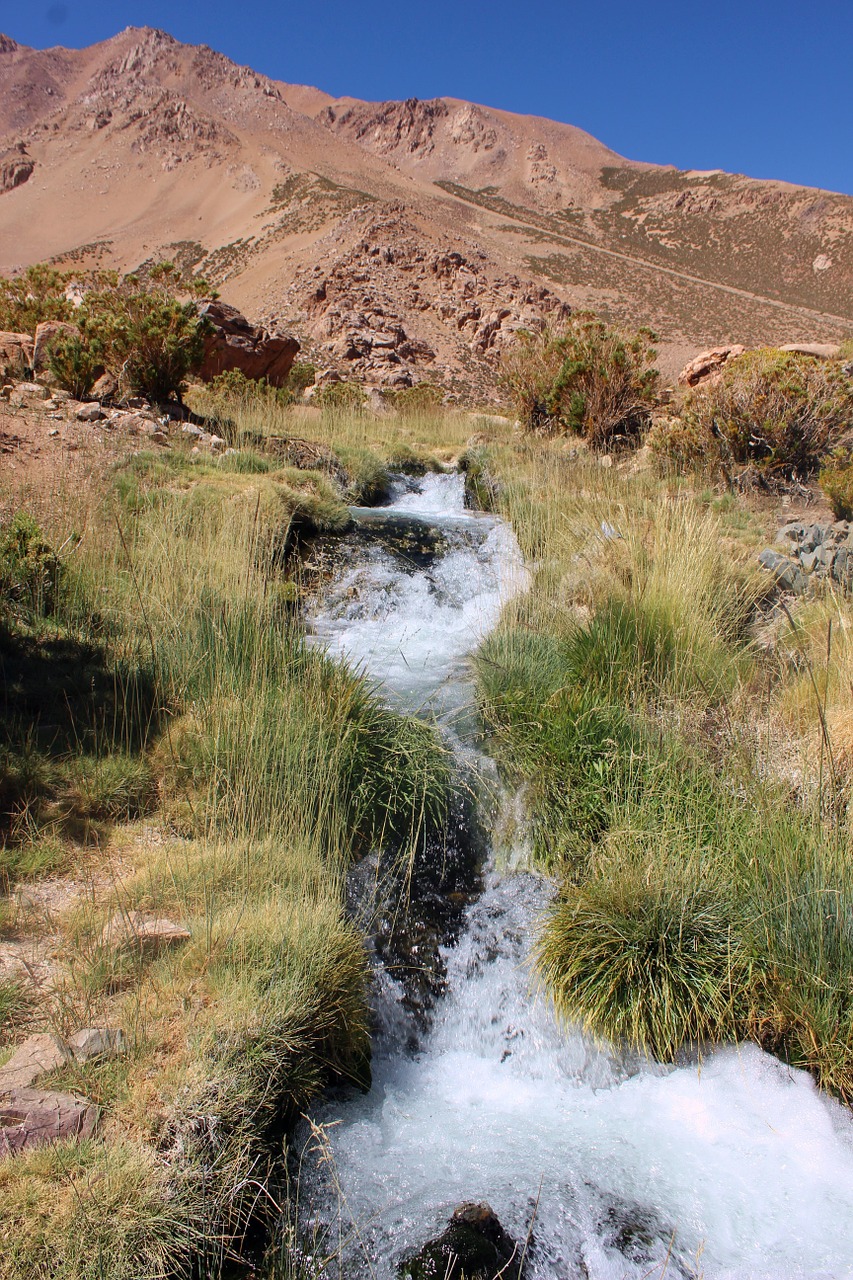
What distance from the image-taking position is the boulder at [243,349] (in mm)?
14008

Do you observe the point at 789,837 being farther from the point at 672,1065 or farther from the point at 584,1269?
the point at 584,1269

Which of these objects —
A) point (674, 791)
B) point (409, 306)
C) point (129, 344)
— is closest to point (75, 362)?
point (129, 344)

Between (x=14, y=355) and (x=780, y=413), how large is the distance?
28.2ft

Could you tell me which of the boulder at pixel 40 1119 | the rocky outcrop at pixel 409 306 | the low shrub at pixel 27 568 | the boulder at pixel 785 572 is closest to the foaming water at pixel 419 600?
the low shrub at pixel 27 568

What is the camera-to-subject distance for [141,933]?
237cm

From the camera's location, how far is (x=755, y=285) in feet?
160

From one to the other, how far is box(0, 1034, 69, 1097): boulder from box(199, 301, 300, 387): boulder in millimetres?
12721

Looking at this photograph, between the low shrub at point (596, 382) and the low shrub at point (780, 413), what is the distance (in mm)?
2113

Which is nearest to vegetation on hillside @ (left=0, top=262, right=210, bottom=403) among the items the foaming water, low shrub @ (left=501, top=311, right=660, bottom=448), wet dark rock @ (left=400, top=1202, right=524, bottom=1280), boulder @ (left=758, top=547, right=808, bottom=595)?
the foaming water

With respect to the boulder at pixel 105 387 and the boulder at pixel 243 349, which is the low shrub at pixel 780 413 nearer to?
the boulder at pixel 105 387

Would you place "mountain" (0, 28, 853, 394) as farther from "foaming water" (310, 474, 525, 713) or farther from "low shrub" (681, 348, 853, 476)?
"foaming water" (310, 474, 525, 713)

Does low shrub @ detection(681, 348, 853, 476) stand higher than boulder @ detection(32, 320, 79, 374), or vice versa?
low shrub @ detection(681, 348, 853, 476)

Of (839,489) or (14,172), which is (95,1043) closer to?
(839,489)

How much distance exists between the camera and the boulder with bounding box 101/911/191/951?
7.63 feet
